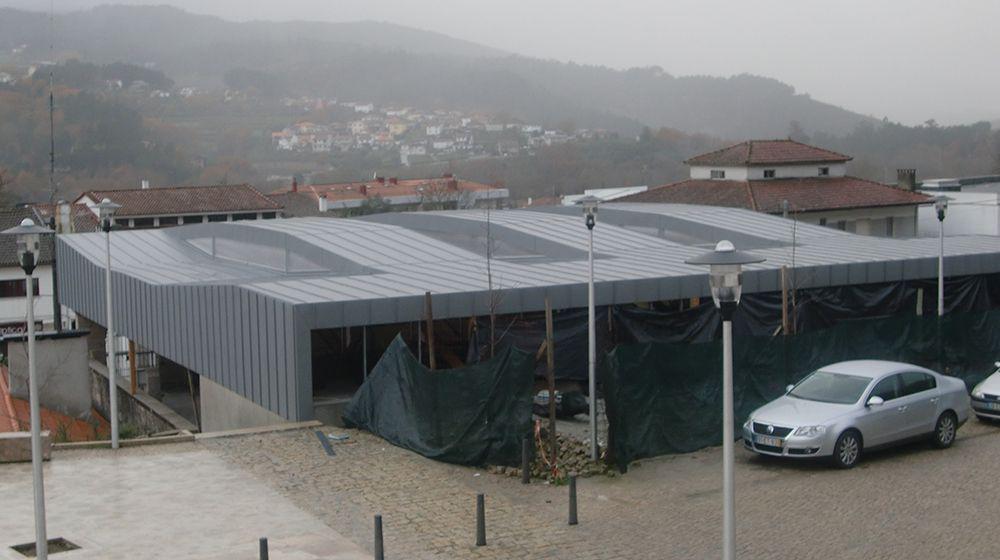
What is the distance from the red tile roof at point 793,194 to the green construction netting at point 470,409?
3303 centimetres

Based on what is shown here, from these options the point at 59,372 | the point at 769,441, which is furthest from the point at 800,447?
the point at 59,372

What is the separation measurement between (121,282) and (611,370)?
56.9ft

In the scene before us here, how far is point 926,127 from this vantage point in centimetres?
14300

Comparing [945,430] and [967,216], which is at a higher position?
[967,216]

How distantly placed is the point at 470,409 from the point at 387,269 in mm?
8966

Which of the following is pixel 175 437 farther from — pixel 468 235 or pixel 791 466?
pixel 468 235

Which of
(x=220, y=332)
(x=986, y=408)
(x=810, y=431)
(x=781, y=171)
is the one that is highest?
(x=781, y=171)

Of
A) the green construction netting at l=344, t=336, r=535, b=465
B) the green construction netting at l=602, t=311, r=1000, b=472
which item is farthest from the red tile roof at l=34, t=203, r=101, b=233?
the green construction netting at l=602, t=311, r=1000, b=472

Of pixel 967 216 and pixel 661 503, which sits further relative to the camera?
pixel 967 216

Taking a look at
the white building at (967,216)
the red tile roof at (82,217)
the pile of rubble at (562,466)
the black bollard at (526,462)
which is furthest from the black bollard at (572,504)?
the red tile roof at (82,217)

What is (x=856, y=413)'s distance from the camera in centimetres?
1712

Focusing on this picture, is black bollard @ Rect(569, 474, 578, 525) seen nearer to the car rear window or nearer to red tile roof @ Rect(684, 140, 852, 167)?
the car rear window

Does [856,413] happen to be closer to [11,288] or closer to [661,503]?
[661,503]

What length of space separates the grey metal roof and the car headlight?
6651mm
